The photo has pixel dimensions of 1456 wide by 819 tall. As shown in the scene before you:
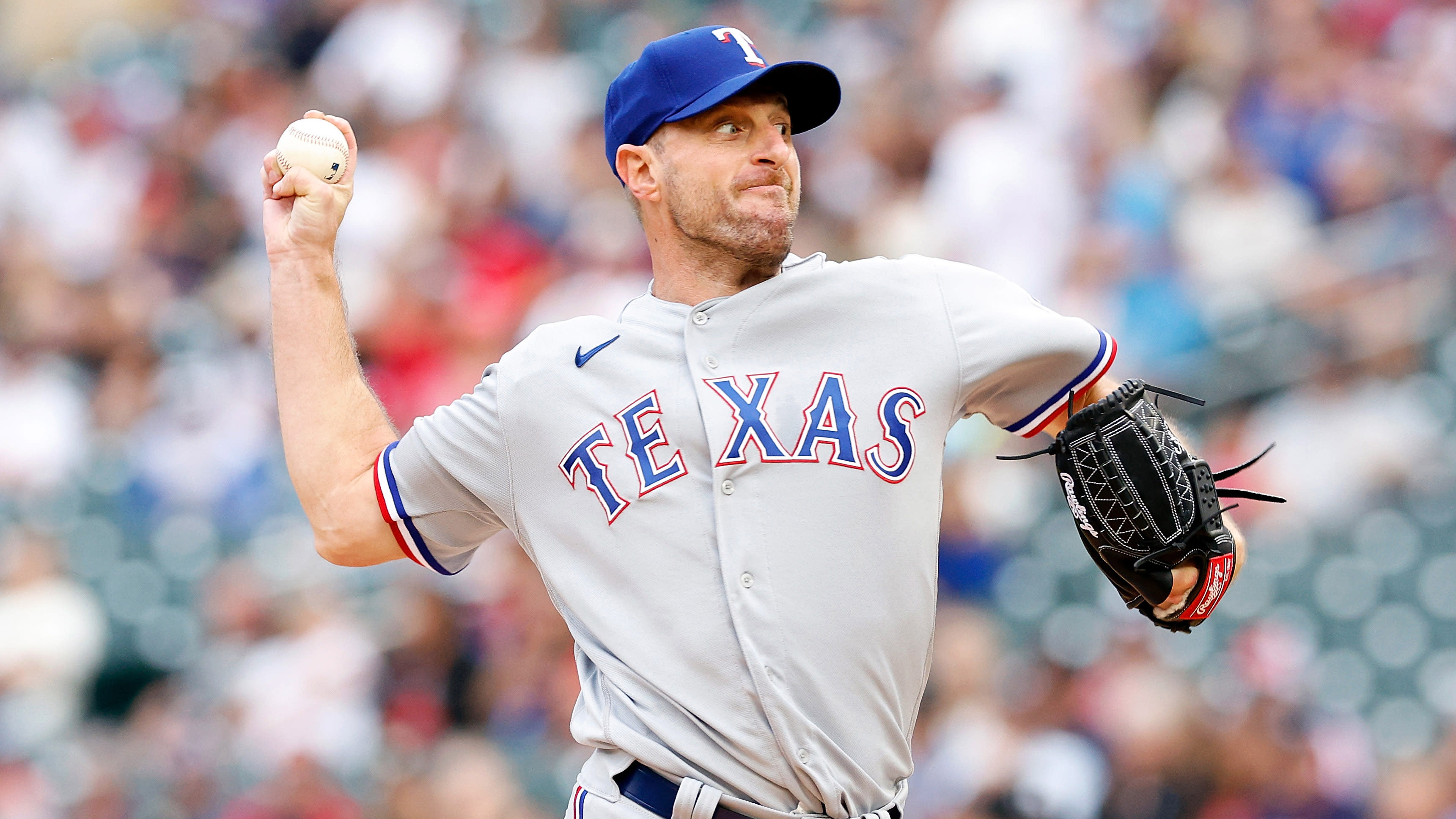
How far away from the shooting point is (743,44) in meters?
2.65

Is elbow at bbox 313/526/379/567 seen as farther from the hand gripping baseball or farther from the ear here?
the ear

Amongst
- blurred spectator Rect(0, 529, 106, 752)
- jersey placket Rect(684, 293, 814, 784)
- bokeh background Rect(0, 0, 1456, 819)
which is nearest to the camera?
jersey placket Rect(684, 293, 814, 784)

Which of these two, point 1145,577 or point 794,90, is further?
point 794,90

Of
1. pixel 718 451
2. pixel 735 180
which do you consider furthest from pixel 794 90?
pixel 718 451

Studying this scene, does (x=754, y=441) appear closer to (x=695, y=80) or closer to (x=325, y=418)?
(x=695, y=80)

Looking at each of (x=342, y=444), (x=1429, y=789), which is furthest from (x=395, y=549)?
(x=1429, y=789)

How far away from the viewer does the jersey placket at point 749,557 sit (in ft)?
7.61

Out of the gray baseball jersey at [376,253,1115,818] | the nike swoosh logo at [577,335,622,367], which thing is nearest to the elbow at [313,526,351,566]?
the gray baseball jersey at [376,253,1115,818]

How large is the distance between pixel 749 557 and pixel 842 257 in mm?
4748

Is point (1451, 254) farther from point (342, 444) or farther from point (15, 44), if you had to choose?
point (15, 44)

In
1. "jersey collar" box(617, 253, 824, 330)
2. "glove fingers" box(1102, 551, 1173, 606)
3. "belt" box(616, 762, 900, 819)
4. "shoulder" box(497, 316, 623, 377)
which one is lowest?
"glove fingers" box(1102, 551, 1173, 606)

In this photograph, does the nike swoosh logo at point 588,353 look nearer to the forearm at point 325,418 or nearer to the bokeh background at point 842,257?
the forearm at point 325,418

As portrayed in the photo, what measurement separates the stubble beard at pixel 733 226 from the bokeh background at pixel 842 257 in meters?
3.17

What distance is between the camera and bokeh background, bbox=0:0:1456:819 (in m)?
5.67
